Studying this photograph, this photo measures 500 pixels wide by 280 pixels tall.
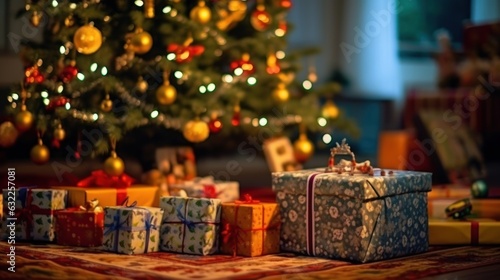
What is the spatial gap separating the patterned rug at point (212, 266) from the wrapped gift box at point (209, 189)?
70cm

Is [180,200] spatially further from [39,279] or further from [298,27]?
[298,27]

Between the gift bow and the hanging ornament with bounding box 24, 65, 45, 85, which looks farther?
the hanging ornament with bounding box 24, 65, 45, 85

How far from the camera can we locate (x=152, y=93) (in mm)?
4652

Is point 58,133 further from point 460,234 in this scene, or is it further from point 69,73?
point 460,234

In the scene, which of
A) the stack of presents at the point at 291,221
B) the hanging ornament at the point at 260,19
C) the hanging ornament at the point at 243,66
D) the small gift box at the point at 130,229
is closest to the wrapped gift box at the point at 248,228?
the stack of presents at the point at 291,221

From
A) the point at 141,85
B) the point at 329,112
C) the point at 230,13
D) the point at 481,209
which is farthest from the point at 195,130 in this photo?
the point at 481,209

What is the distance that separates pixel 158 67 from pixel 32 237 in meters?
1.12

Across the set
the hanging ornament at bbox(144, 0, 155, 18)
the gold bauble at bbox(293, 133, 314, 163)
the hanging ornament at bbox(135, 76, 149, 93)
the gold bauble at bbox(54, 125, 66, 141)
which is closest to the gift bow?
the gold bauble at bbox(54, 125, 66, 141)

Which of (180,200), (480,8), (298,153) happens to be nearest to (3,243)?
(180,200)

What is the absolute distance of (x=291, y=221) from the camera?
350 centimetres

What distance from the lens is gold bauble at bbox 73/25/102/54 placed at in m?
4.12

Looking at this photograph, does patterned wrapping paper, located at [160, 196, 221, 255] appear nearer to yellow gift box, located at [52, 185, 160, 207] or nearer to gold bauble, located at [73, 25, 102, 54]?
yellow gift box, located at [52, 185, 160, 207]

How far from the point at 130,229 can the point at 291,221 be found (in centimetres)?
55

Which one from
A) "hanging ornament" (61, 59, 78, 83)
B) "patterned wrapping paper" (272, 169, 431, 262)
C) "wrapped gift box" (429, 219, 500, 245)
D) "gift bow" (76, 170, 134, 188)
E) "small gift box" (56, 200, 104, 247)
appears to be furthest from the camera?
"hanging ornament" (61, 59, 78, 83)
